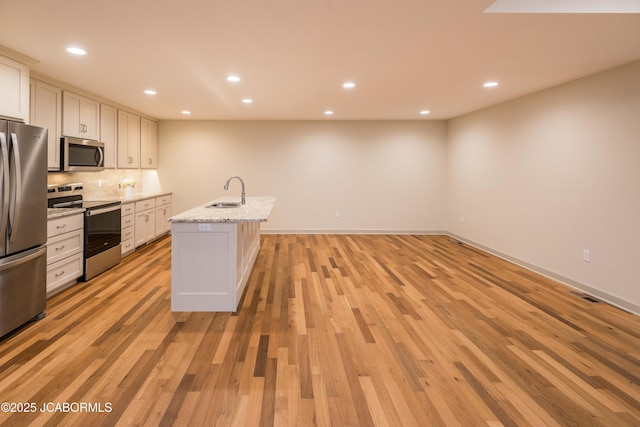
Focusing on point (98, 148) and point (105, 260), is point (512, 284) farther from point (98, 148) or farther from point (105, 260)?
point (98, 148)

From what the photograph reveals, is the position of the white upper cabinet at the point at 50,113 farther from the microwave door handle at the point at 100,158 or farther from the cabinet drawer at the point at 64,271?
the cabinet drawer at the point at 64,271

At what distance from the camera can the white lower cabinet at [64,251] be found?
3.48 m

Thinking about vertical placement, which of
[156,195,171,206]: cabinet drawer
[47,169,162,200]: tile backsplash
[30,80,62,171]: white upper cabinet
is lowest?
[156,195,171,206]: cabinet drawer

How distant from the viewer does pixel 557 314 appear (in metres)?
3.28

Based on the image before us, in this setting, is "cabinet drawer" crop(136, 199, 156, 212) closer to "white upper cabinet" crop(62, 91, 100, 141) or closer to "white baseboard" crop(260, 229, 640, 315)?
"white upper cabinet" crop(62, 91, 100, 141)

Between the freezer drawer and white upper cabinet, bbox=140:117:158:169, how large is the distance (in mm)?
3827

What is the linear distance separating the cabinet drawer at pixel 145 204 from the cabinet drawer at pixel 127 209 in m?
0.19

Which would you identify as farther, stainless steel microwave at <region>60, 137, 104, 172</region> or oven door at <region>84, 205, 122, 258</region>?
stainless steel microwave at <region>60, 137, 104, 172</region>

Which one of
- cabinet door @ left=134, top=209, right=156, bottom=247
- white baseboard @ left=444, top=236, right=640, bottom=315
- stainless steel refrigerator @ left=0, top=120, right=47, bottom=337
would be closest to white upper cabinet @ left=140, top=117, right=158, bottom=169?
cabinet door @ left=134, top=209, right=156, bottom=247

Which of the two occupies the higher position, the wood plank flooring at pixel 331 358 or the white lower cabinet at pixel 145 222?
the white lower cabinet at pixel 145 222

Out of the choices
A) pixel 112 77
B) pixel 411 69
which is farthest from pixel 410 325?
pixel 112 77

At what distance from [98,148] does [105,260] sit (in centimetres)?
161

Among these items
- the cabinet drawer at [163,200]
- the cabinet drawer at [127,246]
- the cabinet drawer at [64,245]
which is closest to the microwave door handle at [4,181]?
the cabinet drawer at [64,245]

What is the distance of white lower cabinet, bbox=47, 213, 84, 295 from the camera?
348 cm
